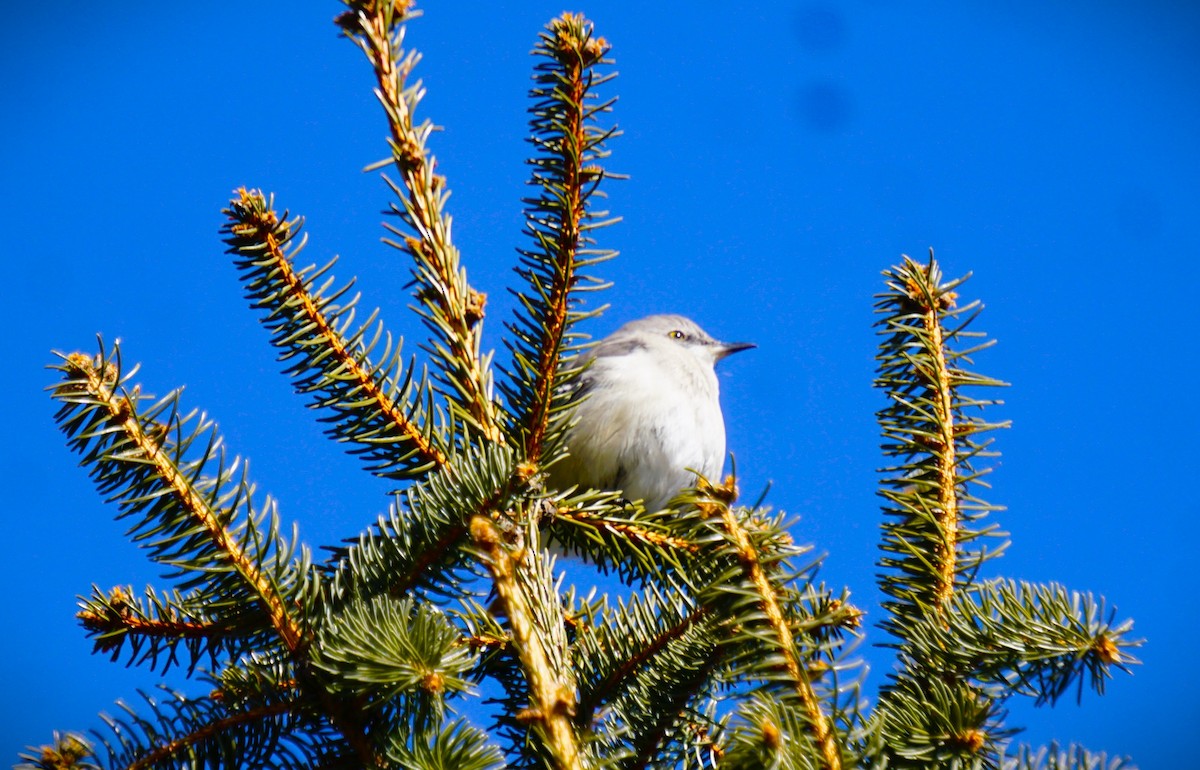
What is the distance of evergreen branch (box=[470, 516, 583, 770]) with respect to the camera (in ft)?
5.81

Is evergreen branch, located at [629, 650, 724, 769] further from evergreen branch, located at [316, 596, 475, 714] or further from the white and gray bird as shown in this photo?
the white and gray bird

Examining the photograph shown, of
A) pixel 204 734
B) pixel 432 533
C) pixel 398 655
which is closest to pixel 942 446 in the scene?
pixel 432 533

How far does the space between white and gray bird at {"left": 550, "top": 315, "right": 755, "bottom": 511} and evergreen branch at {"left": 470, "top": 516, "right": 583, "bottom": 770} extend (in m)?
2.56

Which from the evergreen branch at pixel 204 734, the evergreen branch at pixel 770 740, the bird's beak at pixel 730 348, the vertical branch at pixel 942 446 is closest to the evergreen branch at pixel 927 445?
the vertical branch at pixel 942 446

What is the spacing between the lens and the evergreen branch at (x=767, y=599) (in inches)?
69.4

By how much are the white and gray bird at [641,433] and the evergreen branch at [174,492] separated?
8.28 ft

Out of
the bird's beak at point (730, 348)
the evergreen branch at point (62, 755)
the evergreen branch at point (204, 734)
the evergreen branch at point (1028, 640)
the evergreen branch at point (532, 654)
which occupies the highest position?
the bird's beak at point (730, 348)

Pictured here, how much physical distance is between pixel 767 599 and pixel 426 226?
3.78 ft

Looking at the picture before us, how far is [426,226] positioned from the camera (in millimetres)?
2326

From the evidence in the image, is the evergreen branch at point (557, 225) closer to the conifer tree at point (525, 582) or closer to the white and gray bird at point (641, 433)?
the conifer tree at point (525, 582)

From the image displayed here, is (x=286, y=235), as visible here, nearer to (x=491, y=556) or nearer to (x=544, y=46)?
(x=544, y=46)

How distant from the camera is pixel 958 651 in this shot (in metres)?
2.13

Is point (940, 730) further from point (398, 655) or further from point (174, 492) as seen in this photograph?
point (174, 492)

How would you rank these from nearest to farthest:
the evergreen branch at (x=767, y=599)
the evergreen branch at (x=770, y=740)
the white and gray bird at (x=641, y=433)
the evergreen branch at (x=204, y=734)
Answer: the evergreen branch at (x=770, y=740)
the evergreen branch at (x=767, y=599)
the evergreen branch at (x=204, y=734)
the white and gray bird at (x=641, y=433)
